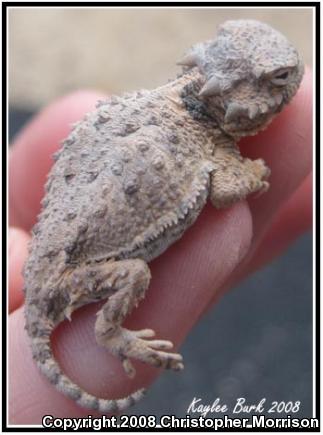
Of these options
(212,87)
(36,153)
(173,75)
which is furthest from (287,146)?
(173,75)

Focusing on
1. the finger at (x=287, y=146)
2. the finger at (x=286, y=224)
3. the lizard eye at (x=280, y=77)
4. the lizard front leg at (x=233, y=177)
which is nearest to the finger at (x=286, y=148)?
the finger at (x=287, y=146)

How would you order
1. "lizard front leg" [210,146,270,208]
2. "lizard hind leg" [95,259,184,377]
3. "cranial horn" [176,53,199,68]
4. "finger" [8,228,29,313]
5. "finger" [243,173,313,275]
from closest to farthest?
"lizard hind leg" [95,259,184,377] → "lizard front leg" [210,146,270,208] → "cranial horn" [176,53,199,68] → "finger" [8,228,29,313] → "finger" [243,173,313,275]

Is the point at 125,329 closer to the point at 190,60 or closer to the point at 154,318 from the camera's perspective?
the point at 154,318

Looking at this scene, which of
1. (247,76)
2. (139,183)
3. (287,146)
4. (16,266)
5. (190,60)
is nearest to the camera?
(139,183)

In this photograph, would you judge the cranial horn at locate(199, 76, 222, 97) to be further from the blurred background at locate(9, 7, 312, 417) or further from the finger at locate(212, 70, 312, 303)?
the blurred background at locate(9, 7, 312, 417)

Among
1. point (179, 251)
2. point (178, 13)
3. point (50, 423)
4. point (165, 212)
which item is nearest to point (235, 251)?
point (179, 251)

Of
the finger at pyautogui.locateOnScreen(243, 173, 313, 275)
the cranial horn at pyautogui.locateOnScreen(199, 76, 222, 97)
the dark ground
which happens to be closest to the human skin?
the cranial horn at pyautogui.locateOnScreen(199, 76, 222, 97)
